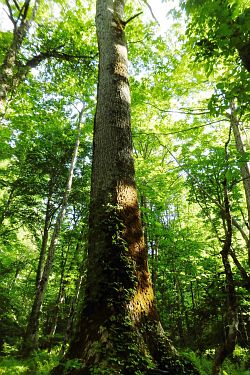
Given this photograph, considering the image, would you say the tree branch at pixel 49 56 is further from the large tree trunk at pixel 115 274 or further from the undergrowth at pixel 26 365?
the undergrowth at pixel 26 365

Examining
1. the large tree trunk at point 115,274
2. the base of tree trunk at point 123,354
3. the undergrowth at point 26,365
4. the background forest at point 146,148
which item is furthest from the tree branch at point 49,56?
the undergrowth at point 26,365

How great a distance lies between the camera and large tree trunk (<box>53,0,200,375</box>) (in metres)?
1.96

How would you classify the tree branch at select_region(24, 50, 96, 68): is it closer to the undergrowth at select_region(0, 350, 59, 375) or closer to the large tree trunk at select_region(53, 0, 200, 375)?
the large tree trunk at select_region(53, 0, 200, 375)

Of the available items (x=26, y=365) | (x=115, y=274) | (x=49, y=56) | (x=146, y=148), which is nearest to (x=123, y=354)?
(x=115, y=274)

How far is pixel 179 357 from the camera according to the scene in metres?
2.22

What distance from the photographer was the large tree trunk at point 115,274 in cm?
196

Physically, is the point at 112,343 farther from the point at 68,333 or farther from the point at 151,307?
the point at 68,333

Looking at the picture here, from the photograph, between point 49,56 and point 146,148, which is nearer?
Answer: point 49,56

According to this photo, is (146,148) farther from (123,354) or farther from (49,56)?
(123,354)

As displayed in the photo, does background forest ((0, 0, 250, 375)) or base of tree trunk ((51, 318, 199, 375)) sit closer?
base of tree trunk ((51, 318, 199, 375))

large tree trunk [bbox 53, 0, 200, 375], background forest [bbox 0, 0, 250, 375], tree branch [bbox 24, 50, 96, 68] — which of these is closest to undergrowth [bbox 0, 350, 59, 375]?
background forest [bbox 0, 0, 250, 375]

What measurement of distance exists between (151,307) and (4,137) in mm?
12799

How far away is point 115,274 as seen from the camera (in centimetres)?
Result: 231

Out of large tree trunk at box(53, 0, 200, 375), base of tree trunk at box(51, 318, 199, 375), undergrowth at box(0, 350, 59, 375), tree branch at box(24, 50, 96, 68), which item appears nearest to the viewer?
base of tree trunk at box(51, 318, 199, 375)
